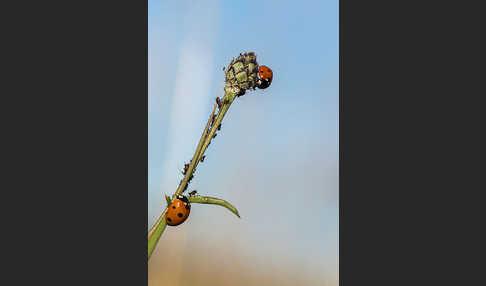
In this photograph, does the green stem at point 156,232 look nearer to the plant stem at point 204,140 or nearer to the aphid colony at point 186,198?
the aphid colony at point 186,198

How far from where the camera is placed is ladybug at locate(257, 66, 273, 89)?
3053 millimetres

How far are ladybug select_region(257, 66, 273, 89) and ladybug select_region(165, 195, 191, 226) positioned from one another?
3.25 ft

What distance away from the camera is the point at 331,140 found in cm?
299

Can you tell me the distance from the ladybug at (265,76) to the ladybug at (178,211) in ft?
3.25

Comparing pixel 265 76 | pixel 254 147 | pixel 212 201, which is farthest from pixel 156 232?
pixel 265 76

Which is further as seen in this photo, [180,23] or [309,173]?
[180,23]

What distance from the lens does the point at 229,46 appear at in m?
3.11

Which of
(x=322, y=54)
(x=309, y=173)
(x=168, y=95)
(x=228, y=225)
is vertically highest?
(x=322, y=54)

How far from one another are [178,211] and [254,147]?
0.70 m

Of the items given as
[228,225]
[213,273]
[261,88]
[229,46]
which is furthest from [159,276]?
[229,46]

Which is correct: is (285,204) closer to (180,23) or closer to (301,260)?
(301,260)

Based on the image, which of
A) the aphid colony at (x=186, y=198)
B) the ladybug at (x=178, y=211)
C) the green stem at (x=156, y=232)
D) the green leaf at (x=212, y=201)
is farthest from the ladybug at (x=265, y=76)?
the green stem at (x=156, y=232)

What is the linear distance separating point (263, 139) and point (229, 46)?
712 millimetres

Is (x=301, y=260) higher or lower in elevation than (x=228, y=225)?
lower
